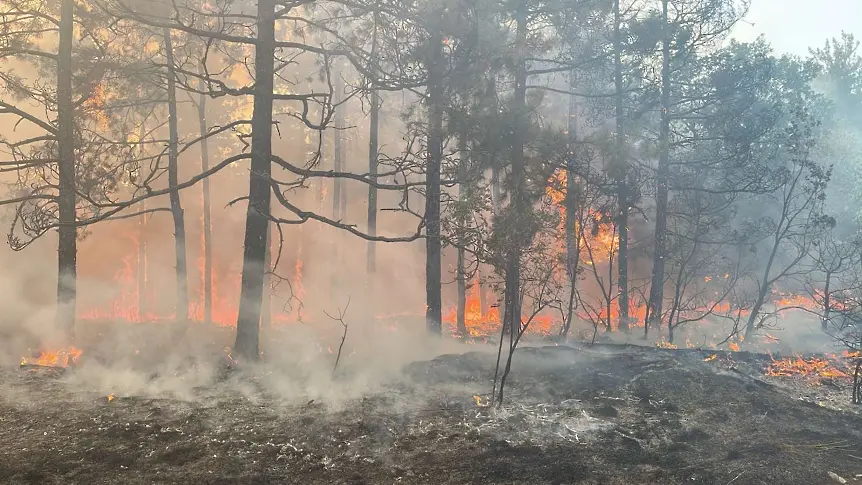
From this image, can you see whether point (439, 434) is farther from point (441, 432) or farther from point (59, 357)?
point (59, 357)

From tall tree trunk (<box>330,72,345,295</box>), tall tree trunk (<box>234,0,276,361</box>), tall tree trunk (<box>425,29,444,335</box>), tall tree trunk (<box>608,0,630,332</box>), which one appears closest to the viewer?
tall tree trunk (<box>234,0,276,361</box>)

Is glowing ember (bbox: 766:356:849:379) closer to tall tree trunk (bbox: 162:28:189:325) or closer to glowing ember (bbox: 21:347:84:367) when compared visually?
glowing ember (bbox: 21:347:84:367)

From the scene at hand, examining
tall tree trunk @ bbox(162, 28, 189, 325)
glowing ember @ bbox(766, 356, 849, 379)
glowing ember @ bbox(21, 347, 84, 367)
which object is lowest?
glowing ember @ bbox(21, 347, 84, 367)

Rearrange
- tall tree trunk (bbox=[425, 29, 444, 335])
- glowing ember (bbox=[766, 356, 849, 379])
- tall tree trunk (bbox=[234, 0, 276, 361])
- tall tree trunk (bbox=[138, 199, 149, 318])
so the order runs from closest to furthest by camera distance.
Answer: tall tree trunk (bbox=[234, 0, 276, 361])
tall tree trunk (bbox=[425, 29, 444, 335])
glowing ember (bbox=[766, 356, 849, 379])
tall tree trunk (bbox=[138, 199, 149, 318])

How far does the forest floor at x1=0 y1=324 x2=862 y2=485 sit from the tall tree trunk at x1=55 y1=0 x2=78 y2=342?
2963mm

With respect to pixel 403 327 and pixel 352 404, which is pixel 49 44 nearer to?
pixel 403 327

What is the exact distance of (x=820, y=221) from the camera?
1641cm

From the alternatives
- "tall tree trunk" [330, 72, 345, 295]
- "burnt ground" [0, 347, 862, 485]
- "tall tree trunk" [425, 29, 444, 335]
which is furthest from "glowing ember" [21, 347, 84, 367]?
"tall tree trunk" [330, 72, 345, 295]

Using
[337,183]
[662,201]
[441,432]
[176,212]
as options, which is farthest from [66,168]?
[337,183]

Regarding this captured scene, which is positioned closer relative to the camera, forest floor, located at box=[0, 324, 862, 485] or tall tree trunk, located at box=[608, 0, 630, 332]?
forest floor, located at box=[0, 324, 862, 485]

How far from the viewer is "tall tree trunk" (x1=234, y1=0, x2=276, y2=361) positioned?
403 inches

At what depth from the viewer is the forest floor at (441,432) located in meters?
5.79

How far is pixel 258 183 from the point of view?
10.4 meters

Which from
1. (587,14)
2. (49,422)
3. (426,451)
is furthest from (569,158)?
(49,422)
